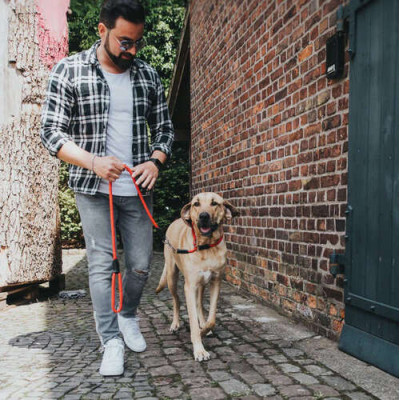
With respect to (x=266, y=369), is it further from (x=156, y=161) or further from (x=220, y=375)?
(x=156, y=161)

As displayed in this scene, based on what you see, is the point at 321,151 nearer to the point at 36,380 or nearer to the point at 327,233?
the point at 327,233

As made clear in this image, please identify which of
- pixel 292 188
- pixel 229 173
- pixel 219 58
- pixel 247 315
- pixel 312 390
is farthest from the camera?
pixel 219 58

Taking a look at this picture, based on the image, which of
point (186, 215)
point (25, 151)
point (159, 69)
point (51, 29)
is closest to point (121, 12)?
point (186, 215)

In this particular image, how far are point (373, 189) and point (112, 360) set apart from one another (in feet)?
6.31

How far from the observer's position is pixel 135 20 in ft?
9.28

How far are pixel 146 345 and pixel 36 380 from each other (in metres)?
0.88

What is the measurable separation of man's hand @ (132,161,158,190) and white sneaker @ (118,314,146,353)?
105 cm

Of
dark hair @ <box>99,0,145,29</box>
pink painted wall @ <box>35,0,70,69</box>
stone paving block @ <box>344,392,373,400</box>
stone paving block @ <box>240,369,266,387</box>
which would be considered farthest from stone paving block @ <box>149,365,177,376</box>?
pink painted wall @ <box>35,0,70,69</box>

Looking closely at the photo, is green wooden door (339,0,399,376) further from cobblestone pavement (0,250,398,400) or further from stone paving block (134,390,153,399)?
stone paving block (134,390,153,399)

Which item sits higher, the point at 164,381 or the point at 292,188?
the point at 292,188

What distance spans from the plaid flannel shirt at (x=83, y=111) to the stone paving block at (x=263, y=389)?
1.52 m

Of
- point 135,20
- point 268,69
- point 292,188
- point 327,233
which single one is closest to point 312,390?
point 327,233

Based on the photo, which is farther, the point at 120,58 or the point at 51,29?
the point at 51,29

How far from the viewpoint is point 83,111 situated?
9.71ft
